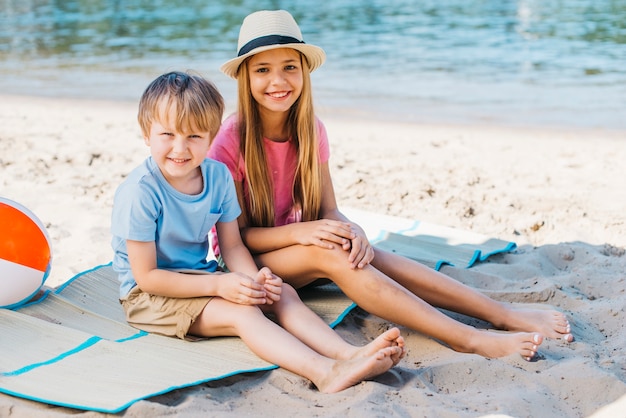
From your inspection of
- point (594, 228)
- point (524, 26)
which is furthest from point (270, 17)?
point (524, 26)

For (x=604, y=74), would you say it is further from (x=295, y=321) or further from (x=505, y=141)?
(x=295, y=321)

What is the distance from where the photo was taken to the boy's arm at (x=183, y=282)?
2.77 m

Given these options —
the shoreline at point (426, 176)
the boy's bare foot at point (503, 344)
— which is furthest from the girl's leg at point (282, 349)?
the shoreline at point (426, 176)

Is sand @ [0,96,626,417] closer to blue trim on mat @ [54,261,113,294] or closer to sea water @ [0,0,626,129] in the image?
blue trim on mat @ [54,261,113,294]

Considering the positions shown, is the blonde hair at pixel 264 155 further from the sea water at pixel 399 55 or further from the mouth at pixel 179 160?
the sea water at pixel 399 55

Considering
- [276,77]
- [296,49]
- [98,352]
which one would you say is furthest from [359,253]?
[98,352]

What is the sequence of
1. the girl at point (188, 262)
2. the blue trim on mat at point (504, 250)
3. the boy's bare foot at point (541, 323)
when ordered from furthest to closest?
the blue trim on mat at point (504, 250), the boy's bare foot at point (541, 323), the girl at point (188, 262)

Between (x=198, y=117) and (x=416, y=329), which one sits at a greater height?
(x=198, y=117)

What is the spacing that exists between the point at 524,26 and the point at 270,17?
44.5 feet

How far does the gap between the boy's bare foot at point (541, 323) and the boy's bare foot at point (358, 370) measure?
806mm

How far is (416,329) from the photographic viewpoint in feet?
9.70

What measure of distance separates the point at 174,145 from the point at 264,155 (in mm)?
615

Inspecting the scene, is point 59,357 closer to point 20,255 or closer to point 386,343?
point 20,255

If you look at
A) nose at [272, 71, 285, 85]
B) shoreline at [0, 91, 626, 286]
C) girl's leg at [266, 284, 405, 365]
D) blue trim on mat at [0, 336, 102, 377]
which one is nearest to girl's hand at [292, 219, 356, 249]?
girl's leg at [266, 284, 405, 365]
